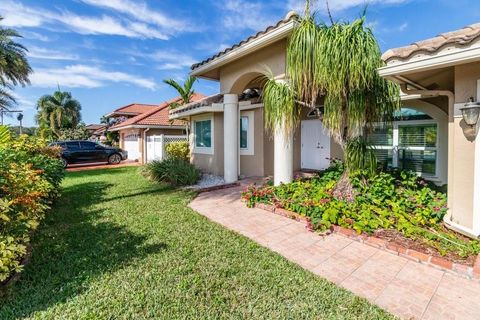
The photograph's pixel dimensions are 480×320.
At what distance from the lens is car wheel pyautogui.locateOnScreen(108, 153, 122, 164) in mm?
20427

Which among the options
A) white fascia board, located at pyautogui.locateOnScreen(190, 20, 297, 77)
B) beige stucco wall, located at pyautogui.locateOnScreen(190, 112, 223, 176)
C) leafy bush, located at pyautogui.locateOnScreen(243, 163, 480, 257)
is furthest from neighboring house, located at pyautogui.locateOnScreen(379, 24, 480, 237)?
beige stucco wall, located at pyautogui.locateOnScreen(190, 112, 223, 176)

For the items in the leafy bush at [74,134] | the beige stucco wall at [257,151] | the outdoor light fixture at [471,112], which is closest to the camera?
the outdoor light fixture at [471,112]

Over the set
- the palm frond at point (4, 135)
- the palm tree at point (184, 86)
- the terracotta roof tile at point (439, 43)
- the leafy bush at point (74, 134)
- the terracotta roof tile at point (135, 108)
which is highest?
the terracotta roof tile at point (135, 108)

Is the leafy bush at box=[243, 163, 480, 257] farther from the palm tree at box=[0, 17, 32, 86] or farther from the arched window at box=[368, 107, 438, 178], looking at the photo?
the palm tree at box=[0, 17, 32, 86]

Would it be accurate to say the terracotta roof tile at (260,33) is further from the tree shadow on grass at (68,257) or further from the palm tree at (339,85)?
the tree shadow on grass at (68,257)

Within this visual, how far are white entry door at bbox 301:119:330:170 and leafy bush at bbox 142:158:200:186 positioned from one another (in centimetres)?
501

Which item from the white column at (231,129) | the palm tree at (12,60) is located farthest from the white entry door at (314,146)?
the palm tree at (12,60)

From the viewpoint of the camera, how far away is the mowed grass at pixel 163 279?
2.87m

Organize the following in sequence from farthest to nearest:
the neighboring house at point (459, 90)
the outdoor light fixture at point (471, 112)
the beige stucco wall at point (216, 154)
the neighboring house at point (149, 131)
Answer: the neighboring house at point (149, 131) < the beige stucco wall at point (216, 154) < the outdoor light fixture at point (471, 112) < the neighboring house at point (459, 90)

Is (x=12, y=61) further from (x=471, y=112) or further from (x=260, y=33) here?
(x=471, y=112)

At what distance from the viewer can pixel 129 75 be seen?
2411cm

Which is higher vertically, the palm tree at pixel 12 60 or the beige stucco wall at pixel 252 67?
the palm tree at pixel 12 60

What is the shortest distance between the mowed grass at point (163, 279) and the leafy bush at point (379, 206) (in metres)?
1.88

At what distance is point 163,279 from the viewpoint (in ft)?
11.3
